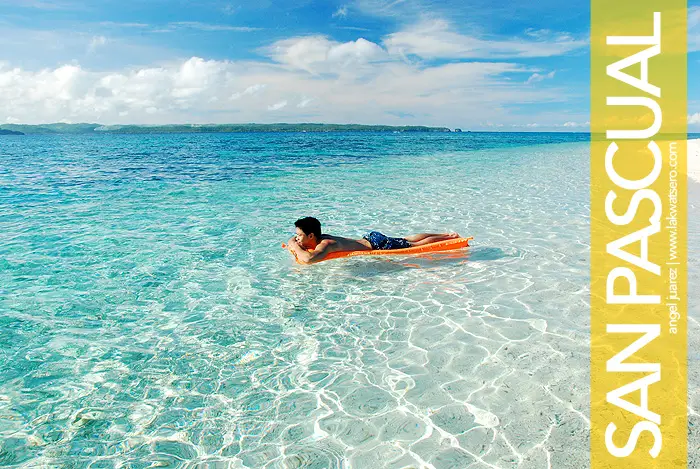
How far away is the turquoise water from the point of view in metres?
3.70

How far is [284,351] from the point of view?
5148 millimetres

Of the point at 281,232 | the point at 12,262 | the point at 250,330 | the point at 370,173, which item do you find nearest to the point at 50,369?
the point at 250,330

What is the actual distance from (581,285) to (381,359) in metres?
3.89

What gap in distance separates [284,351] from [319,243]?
3099mm

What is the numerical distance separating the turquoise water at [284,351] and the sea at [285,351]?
0.02 meters

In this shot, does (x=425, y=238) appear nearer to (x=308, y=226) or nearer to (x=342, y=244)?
(x=342, y=244)

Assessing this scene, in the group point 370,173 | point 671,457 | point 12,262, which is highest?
point 370,173

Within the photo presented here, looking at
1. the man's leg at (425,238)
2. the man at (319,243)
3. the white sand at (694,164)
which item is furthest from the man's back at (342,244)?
the white sand at (694,164)

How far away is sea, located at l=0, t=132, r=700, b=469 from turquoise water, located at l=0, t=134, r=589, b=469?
22mm

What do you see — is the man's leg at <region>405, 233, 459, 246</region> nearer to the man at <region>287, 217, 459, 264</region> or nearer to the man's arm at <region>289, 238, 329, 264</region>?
the man at <region>287, 217, 459, 264</region>

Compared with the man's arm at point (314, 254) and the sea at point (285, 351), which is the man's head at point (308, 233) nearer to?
the man's arm at point (314, 254)

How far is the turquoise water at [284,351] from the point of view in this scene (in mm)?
3701

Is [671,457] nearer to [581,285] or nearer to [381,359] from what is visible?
[381,359]

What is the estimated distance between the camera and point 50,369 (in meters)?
4.77
